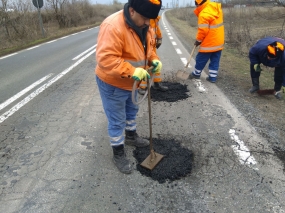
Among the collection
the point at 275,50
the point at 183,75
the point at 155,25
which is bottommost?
the point at 183,75

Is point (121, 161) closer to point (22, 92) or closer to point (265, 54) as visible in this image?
point (265, 54)

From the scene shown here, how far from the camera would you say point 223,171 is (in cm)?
260

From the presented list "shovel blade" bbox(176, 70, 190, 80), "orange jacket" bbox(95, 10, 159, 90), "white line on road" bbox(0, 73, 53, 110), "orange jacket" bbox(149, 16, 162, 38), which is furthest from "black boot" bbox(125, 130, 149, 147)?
"white line on road" bbox(0, 73, 53, 110)

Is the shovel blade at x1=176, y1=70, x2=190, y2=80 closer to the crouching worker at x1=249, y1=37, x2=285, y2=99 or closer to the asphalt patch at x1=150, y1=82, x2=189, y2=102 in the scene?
the asphalt patch at x1=150, y1=82, x2=189, y2=102

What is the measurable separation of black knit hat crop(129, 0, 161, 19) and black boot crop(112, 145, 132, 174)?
1474 millimetres

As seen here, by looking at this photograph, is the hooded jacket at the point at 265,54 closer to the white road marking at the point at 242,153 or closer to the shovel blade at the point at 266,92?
the shovel blade at the point at 266,92

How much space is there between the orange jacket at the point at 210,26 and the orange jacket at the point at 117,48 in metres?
3.09

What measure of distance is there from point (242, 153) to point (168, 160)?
3.01 feet

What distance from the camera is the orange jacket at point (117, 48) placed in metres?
2.10

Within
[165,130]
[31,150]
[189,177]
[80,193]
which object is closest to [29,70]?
[31,150]

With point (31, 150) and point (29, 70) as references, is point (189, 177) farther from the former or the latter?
point (29, 70)

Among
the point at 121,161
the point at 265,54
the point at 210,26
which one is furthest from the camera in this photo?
the point at 210,26

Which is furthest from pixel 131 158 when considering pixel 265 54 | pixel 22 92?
pixel 22 92

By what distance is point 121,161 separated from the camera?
271 centimetres
